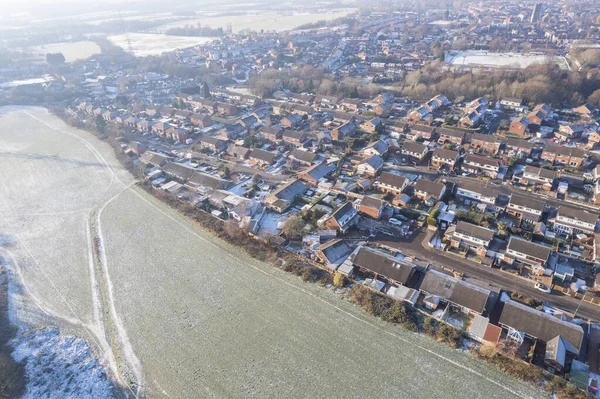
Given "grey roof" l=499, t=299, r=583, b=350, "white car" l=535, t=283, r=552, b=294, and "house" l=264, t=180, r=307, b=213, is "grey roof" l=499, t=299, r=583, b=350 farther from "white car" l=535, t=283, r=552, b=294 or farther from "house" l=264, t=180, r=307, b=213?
"house" l=264, t=180, r=307, b=213

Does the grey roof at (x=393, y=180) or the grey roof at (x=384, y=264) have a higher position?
the grey roof at (x=393, y=180)

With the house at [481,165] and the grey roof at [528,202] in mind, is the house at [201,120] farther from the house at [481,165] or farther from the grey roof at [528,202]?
the grey roof at [528,202]

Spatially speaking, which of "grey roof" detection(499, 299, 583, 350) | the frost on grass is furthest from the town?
the frost on grass

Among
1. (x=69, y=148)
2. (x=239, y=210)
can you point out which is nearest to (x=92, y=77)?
(x=69, y=148)

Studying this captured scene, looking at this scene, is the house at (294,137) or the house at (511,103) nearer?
the house at (294,137)

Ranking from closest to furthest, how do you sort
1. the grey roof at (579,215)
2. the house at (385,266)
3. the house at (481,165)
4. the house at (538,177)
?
the house at (385,266)
the grey roof at (579,215)
the house at (538,177)
the house at (481,165)

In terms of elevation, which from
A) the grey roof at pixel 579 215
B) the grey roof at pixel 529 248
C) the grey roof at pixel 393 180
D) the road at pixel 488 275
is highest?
the grey roof at pixel 393 180

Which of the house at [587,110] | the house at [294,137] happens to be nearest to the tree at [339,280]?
the house at [294,137]
